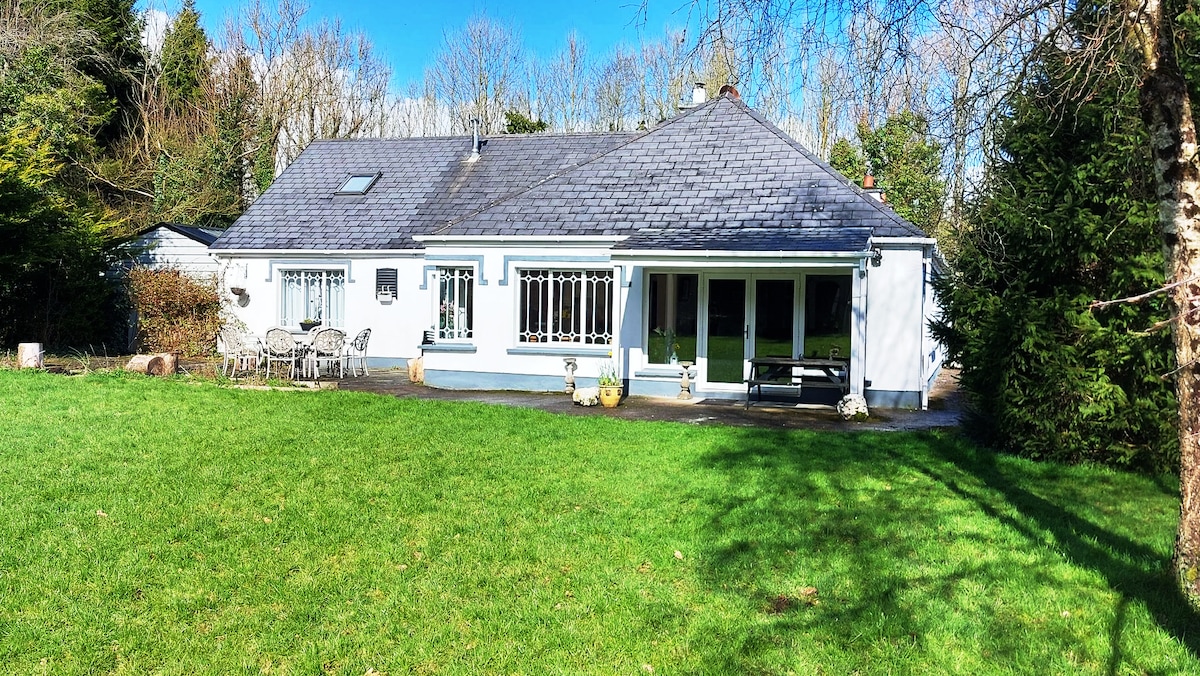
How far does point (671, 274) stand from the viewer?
47.1ft

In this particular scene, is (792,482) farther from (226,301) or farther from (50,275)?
(50,275)

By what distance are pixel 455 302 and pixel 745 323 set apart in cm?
541

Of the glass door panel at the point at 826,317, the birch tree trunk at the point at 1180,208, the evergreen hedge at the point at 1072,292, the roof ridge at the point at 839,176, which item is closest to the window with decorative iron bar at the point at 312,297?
the roof ridge at the point at 839,176

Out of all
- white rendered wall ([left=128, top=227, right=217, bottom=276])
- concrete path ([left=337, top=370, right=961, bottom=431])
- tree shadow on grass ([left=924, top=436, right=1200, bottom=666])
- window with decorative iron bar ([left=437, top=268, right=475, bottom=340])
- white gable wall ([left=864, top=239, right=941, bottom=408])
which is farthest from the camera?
white rendered wall ([left=128, top=227, right=217, bottom=276])

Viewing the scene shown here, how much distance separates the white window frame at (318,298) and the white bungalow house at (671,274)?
521 mm

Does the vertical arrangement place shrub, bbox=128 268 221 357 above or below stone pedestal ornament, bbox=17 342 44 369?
above

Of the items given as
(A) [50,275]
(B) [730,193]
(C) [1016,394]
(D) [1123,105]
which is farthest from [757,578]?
(A) [50,275]

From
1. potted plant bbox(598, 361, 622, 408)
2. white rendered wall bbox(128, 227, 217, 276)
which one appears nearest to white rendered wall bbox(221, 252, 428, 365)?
white rendered wall bbox(128, 227, 217, 276)

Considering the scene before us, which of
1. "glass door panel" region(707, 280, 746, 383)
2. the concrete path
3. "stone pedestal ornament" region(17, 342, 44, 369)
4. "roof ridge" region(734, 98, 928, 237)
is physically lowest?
the concrete path

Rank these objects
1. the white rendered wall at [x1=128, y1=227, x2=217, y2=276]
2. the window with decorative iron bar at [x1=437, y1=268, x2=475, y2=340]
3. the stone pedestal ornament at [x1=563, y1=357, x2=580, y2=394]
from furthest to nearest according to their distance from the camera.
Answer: the white rendered wall at [x1=128, y1=227, x2=217, y2=276] < the window with decorative iron bar at [x1=437, y1=268, x2=475, y2=340] < the stone pedestal ornament at [x1=563, y1=357, x2=580, y2=394]

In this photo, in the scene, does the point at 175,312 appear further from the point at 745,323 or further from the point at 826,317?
the point at 826,317

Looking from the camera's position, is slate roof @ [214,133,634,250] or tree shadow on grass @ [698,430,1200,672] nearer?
tree shadow on grass @ [698,430,1200,672]

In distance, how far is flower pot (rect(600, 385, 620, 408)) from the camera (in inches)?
505

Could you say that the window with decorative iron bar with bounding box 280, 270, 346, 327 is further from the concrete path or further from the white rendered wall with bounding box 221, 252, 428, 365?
the concrete path
